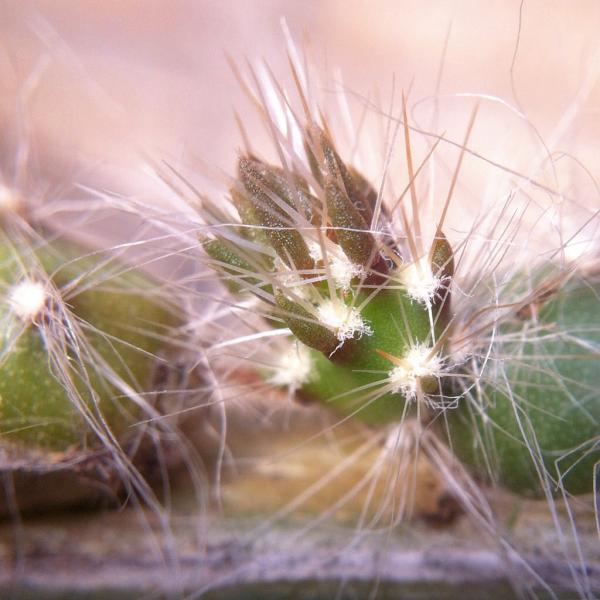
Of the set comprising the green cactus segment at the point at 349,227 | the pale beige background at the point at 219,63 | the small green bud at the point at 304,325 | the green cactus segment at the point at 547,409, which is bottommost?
the green cactus segment at the point at 547,409

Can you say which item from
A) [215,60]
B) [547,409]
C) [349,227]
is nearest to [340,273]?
[349,227]

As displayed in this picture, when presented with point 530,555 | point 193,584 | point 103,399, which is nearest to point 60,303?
point 103,399

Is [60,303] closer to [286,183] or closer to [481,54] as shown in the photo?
[286,183]

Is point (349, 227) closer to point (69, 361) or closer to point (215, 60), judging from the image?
point (69, 361)

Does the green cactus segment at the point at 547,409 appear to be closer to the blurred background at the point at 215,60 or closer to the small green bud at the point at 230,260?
the small green bud at the point at 230,260

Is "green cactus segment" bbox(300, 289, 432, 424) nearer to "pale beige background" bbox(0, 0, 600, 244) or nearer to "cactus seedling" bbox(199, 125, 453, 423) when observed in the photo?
"cactus seedling" bbox(199, 125, 453, 423)

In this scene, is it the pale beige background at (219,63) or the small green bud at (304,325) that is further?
the pale beige background at (219,63)

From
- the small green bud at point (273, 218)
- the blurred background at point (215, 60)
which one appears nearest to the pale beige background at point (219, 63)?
the blurred background at point (215, 60)
